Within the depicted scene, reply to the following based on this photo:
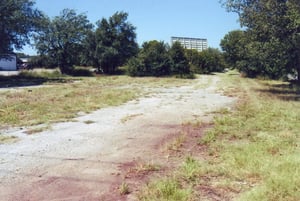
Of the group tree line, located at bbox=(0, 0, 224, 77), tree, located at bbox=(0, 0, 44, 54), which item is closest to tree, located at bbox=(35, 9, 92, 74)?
tree line, located at bbox=(0, 0, 224, 77)

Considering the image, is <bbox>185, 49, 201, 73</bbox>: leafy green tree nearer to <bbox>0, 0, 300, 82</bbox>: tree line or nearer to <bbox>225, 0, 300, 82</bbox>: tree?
<bbox>0, 0, 300, 82</bbox>: tree line

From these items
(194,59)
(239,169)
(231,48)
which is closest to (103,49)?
(194,59)

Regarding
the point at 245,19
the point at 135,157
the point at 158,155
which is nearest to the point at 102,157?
the point at 135,157

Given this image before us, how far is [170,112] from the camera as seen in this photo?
9.31m

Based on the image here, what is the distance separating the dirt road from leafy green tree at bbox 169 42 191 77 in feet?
77.9

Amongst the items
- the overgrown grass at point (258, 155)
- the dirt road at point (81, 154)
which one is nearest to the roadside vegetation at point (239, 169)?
the overgrown grass at point (258, 155)

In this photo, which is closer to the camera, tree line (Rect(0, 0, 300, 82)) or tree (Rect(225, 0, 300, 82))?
tree (Rect(225, 0, 300, 82))

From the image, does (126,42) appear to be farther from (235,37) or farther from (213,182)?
(213,182)

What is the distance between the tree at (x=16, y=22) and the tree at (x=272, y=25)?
52.2 feet

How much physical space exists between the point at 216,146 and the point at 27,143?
310cm

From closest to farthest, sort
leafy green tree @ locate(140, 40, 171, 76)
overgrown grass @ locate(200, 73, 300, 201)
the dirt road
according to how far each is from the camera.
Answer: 1. overgrown grass @ locate(200, 73, 300, 201)
2. the dirt road
3. leafy green tree @ locate(140, 40, 171, 76)

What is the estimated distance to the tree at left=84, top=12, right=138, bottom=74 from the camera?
34750 mm

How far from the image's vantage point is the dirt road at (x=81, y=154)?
3562mm

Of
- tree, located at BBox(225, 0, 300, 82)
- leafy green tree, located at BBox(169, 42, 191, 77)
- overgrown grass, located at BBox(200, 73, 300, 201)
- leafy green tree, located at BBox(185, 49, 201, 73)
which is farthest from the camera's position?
leafy green tree, located at BBox(185, 49, 201, 73)
